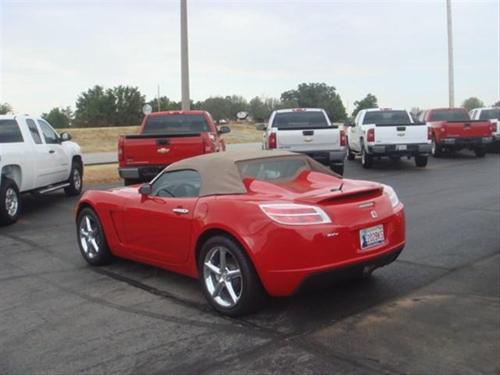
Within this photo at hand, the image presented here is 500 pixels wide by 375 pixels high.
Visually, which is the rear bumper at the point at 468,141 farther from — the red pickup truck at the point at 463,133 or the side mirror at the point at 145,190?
the side mirror at the point at 145,190

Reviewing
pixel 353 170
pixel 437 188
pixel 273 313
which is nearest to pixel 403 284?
pixel 273 313

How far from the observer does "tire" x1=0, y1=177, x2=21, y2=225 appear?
997cm

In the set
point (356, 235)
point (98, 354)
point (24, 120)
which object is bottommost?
point (98, 354)

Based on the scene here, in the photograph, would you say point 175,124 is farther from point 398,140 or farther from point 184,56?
point 398,140

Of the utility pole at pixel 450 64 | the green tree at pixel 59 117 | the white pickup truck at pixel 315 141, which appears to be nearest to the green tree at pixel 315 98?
the green tree at pixel 59 117

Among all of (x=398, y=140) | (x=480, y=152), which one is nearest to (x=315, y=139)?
(x=398, y=140)

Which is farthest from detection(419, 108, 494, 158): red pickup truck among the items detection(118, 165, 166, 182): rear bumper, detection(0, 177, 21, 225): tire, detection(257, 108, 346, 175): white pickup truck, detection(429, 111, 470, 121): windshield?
detection(0, 177, 21, 225): tire

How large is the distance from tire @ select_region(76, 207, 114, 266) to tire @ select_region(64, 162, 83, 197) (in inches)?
267

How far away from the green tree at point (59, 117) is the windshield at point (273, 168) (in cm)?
7309

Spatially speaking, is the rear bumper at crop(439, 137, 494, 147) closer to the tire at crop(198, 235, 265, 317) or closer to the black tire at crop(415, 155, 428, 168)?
the black tire at crop(415, 155, 428, 168)

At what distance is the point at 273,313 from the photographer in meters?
5.03

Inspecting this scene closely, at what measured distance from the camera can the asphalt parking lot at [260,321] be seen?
13.2ft

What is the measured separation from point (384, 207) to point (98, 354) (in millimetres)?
2669

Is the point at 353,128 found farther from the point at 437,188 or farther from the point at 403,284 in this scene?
the point at 403,284
